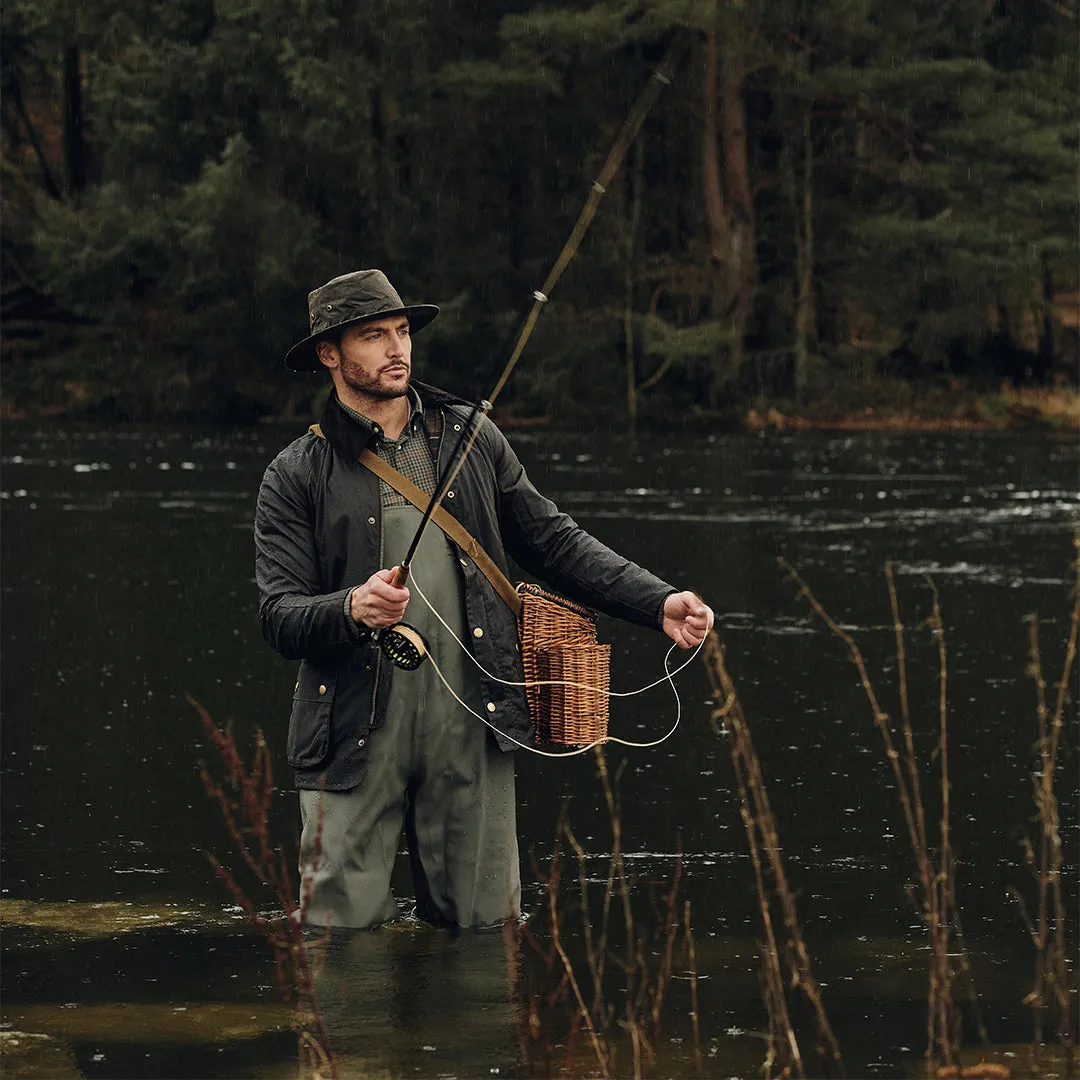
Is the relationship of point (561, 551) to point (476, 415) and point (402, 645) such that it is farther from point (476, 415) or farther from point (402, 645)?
point (402, 645)

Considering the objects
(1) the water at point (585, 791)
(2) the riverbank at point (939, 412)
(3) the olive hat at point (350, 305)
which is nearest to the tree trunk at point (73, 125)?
(2) the riverbank at point (939, 412)

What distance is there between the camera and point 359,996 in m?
6.28

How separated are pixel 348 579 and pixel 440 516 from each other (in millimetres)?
265

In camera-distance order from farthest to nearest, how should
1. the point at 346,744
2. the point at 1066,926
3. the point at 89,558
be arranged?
the point at 89,558 < the point at 1066,926 < the point at 346,744

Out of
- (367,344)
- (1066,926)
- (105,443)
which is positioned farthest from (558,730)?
(105,443)

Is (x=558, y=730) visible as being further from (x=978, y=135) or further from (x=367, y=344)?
(x=978, y=135)

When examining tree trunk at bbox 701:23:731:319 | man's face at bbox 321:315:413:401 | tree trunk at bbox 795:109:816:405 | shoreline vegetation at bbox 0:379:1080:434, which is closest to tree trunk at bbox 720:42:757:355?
tree trunk at bbox 701:23:731:319

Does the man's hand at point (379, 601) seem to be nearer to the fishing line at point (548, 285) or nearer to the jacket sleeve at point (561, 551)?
the fishing line at point (548, 285)

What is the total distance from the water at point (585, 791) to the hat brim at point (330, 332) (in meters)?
1.50

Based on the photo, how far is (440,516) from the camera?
6234 millimetres

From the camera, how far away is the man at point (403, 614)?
6.20 meters

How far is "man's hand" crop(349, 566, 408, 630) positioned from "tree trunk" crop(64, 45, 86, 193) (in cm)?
4914

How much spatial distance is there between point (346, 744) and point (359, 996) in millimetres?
617

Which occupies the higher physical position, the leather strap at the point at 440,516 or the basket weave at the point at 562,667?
the leather strap at the point at 440,516
